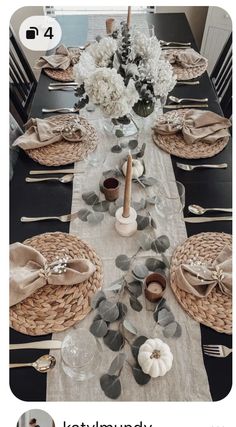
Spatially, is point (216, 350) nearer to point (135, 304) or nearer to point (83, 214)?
point (135, 304)

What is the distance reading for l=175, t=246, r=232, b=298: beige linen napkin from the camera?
0.68 m

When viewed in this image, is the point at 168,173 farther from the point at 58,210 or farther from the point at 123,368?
the point at 123,368

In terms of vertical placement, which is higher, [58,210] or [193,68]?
[193,68]

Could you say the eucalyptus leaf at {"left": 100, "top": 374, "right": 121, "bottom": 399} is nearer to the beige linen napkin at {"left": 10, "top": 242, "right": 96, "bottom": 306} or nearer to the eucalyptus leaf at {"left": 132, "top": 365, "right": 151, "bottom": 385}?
the eucalyptus leaf at {"left": 132, "top": 365, "right": 151, "bottom": 385}

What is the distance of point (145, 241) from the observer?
0.77 metres

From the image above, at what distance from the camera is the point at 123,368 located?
1.96ft

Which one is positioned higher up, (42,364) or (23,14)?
(23,14)

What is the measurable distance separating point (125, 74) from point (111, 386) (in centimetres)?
70

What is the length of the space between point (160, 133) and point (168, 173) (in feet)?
0.53

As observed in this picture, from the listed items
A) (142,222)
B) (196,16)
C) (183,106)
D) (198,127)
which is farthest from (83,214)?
(196,16)

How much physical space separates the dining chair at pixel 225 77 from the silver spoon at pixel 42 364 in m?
1.10

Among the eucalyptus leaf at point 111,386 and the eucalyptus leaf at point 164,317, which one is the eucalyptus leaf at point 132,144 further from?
the eucalyptus leaf at point 111,386

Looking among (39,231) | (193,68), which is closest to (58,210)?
(39,231)

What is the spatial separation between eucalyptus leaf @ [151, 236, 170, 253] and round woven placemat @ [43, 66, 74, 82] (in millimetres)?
775
